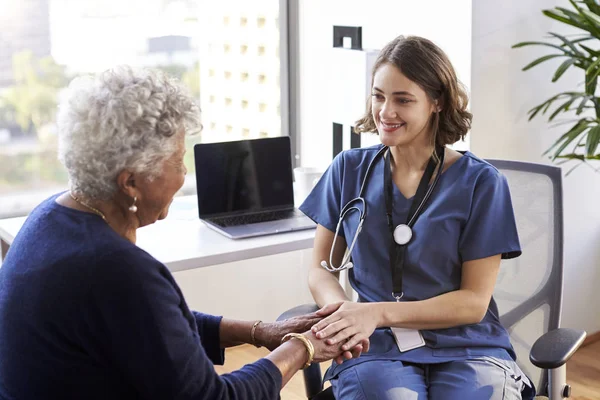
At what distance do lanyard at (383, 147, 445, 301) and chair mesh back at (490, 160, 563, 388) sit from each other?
10.0 inches

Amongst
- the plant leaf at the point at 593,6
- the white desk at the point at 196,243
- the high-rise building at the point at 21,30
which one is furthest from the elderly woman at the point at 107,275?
the high-rise building at the point at 21,30

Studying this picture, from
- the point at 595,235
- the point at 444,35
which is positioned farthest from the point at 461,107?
the point at 595,235

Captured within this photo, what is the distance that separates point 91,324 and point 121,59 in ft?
6.92

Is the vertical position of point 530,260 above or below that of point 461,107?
below

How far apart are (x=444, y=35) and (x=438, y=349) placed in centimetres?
132

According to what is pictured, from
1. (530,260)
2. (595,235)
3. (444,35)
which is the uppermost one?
(444,35)

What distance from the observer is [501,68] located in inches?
112

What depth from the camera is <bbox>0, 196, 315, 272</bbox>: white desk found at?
2266 mm

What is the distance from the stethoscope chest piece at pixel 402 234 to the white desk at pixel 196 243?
1.83 ft

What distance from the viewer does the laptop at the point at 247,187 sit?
259 cm

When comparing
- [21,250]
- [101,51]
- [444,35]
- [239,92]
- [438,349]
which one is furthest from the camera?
[239,92]

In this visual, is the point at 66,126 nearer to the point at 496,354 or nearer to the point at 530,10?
the point at 496,354

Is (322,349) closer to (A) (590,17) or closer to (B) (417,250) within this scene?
(B) (417,250)

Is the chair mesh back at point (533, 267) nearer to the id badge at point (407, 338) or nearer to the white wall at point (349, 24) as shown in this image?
the id badge at point (407, 338)
